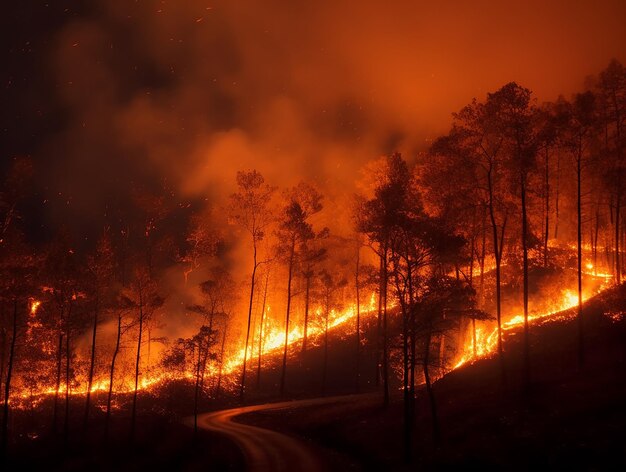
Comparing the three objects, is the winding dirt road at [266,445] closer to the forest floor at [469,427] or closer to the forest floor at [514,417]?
the forest floor at [469,427]

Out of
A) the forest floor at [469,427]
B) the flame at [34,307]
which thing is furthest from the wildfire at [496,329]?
the flame at [34,307]

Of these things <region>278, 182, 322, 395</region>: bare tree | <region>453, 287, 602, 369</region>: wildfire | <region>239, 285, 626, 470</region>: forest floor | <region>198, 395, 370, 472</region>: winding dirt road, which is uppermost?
<region>278, 182, 322, 395</region>: bare tree

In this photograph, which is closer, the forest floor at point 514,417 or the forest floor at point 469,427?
the forest floor at point 514,417

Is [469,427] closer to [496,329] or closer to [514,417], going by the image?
[514,417]

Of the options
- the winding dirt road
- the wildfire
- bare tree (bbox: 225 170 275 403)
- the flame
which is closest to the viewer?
the winding dirt road

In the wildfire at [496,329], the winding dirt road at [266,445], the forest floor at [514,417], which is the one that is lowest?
the winding dirt road at [266,445]

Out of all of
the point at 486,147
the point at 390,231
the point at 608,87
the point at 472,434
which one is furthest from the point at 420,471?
the point at 608,87

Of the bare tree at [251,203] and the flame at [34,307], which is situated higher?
the bare tree at [251,203]

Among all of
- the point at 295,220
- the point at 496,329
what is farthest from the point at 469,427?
Answer: the point at 295,220

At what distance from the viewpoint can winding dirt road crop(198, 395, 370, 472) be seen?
18859 mm

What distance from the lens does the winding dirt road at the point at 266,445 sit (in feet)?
61.9

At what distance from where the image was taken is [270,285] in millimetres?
62438

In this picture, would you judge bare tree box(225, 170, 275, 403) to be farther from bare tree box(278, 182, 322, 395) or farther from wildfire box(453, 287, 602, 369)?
wildfire box(453, 287, 602, 369)

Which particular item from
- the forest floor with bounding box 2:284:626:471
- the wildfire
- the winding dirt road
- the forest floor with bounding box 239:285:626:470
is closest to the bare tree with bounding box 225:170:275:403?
the winding dirt road
